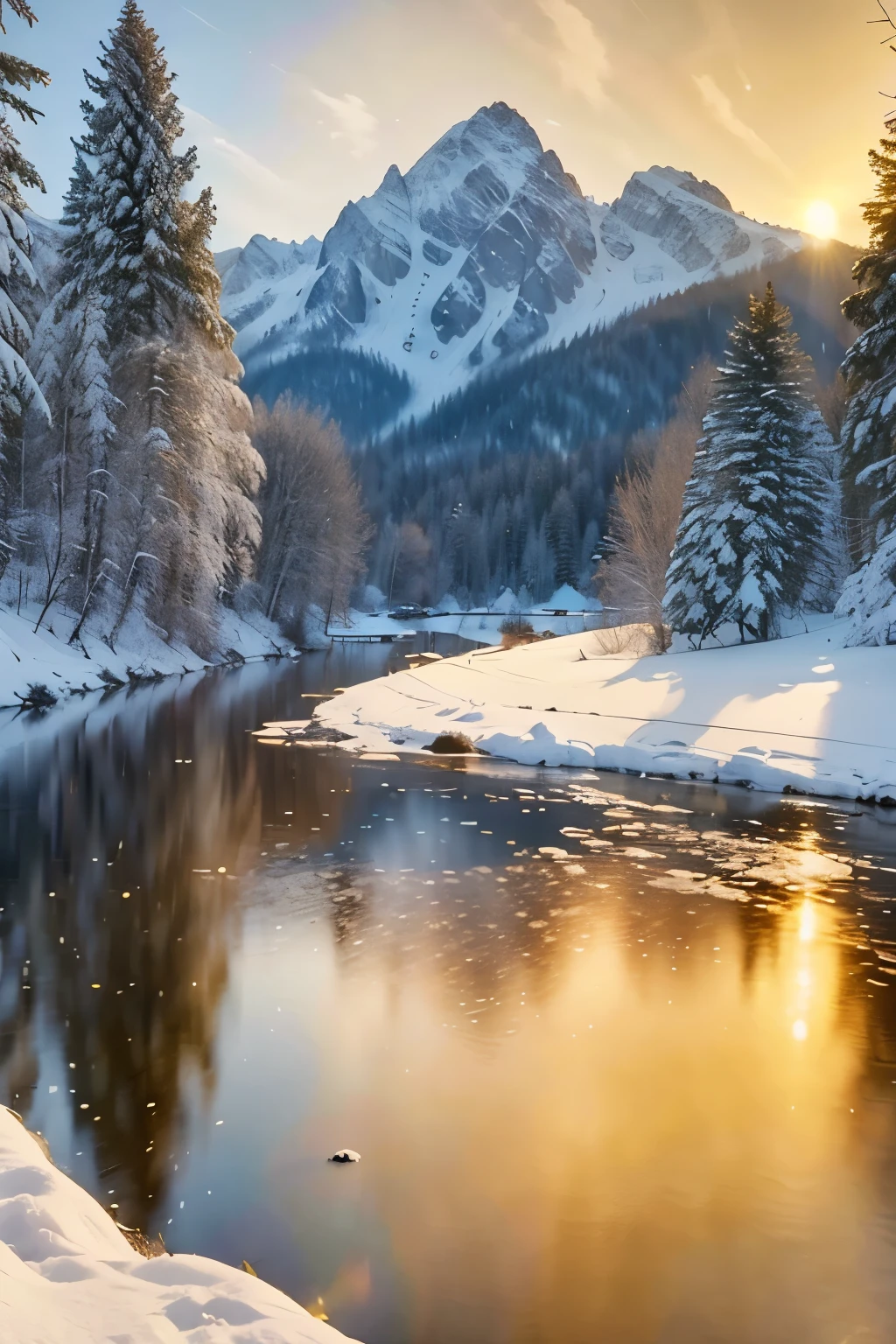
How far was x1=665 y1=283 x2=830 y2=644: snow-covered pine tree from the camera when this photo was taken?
93.7ft

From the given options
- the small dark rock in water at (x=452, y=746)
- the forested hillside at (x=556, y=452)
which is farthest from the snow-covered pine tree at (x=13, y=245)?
the forested hillside at (x=556, y=452)

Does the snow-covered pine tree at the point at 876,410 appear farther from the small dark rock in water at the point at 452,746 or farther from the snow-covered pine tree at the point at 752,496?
the small dark rock in water at the point at 452,746

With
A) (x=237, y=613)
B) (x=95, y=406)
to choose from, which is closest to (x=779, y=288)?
(x=237, y=613)

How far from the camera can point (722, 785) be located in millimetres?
17234

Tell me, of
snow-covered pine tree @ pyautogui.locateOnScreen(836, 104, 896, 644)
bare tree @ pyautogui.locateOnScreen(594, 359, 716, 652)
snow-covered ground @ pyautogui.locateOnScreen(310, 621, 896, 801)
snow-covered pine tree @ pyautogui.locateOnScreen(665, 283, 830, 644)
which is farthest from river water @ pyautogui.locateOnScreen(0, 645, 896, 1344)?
bare tree @ pyautogui.locateOnScreen(594, 359, 716, 652)

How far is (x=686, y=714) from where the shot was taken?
20688mm

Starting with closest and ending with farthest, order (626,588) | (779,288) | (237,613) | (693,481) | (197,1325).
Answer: (197,1325)
(693,481)
(626,588)
(237,613)
(779,288)

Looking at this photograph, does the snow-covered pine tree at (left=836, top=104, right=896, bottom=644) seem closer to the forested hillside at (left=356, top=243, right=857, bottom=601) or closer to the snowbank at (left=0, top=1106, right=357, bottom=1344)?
the snowbank at (left=0, top=1106, right=357, bottom=1344)

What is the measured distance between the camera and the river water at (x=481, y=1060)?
14.4 ft

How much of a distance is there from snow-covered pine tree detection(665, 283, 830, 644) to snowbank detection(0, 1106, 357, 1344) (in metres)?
26.9

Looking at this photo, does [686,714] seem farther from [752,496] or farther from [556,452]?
[556,452]

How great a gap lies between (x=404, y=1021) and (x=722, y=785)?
11489 millimetres

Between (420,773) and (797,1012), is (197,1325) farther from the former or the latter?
(420,773)

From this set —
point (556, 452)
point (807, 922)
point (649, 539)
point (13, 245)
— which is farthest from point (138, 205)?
point (556, 452)
